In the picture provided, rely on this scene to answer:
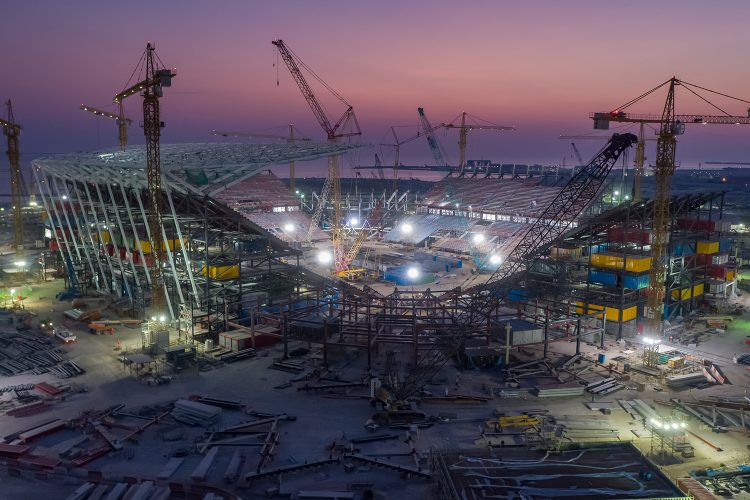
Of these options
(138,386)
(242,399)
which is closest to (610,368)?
(242,399)

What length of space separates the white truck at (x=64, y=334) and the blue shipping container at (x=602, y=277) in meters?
37.5

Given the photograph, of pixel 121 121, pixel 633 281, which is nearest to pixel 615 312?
pixel 633 281

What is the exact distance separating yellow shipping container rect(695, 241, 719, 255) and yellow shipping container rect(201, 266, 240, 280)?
123 ft

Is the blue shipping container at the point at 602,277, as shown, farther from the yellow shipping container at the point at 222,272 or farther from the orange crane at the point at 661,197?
the yellow shipping container at the point at 222,272

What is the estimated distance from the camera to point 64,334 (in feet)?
128

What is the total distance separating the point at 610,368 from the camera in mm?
33344

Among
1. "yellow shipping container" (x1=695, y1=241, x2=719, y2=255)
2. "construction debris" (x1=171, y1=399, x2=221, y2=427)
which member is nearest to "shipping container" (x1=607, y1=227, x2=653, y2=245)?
"yellow shipping container" (x1=695, y1=241, x2=719, y2=255)

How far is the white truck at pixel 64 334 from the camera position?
3881 cm

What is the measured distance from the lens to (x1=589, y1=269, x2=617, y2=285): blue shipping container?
41344 millimetres

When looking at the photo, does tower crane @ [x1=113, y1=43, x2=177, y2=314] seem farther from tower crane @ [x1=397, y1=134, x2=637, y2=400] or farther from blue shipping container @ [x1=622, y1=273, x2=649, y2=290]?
blue shipping container @ [x1=622, y1=273, x2=649, y2=290]

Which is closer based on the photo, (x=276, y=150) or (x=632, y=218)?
(x=632, y=218)

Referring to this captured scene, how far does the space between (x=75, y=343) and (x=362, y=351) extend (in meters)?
19.9

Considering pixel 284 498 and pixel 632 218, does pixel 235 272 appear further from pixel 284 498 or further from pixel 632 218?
pixel 632 218

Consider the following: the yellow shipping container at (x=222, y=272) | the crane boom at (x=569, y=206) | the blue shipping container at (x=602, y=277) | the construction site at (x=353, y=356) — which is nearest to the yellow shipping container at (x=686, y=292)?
the construction site at (x=353, y=356)
